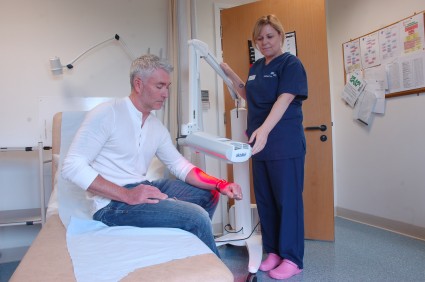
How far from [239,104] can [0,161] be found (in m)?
1.59

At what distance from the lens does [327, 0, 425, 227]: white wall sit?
2.12 m

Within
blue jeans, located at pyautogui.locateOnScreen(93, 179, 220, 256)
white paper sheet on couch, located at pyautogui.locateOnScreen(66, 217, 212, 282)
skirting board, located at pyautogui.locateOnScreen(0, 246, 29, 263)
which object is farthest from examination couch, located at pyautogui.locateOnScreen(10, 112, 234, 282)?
skirting board, located at pyautogui.locateOnScreen(0, 246, 29, 263)

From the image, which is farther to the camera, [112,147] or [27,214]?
[27,214]

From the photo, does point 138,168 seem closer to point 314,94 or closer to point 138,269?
point 138,269

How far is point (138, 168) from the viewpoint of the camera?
128cm

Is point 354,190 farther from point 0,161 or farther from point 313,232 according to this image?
point 0,161

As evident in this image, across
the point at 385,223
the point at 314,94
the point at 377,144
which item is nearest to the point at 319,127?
the point at 314,94

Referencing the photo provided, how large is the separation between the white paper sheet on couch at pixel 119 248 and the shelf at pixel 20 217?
0.76 m

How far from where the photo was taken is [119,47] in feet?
7.21

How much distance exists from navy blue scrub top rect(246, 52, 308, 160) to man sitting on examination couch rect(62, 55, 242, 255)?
424 mm

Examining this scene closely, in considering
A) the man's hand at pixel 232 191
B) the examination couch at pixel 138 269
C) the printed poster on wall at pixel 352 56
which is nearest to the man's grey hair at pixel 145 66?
the man's hand at pixel 232 191

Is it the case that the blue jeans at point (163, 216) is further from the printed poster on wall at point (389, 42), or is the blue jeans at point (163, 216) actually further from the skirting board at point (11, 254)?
the printed poster on wall at point (389, 42)

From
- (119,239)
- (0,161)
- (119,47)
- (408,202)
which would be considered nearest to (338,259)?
(408,202)

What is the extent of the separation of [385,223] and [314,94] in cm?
115
